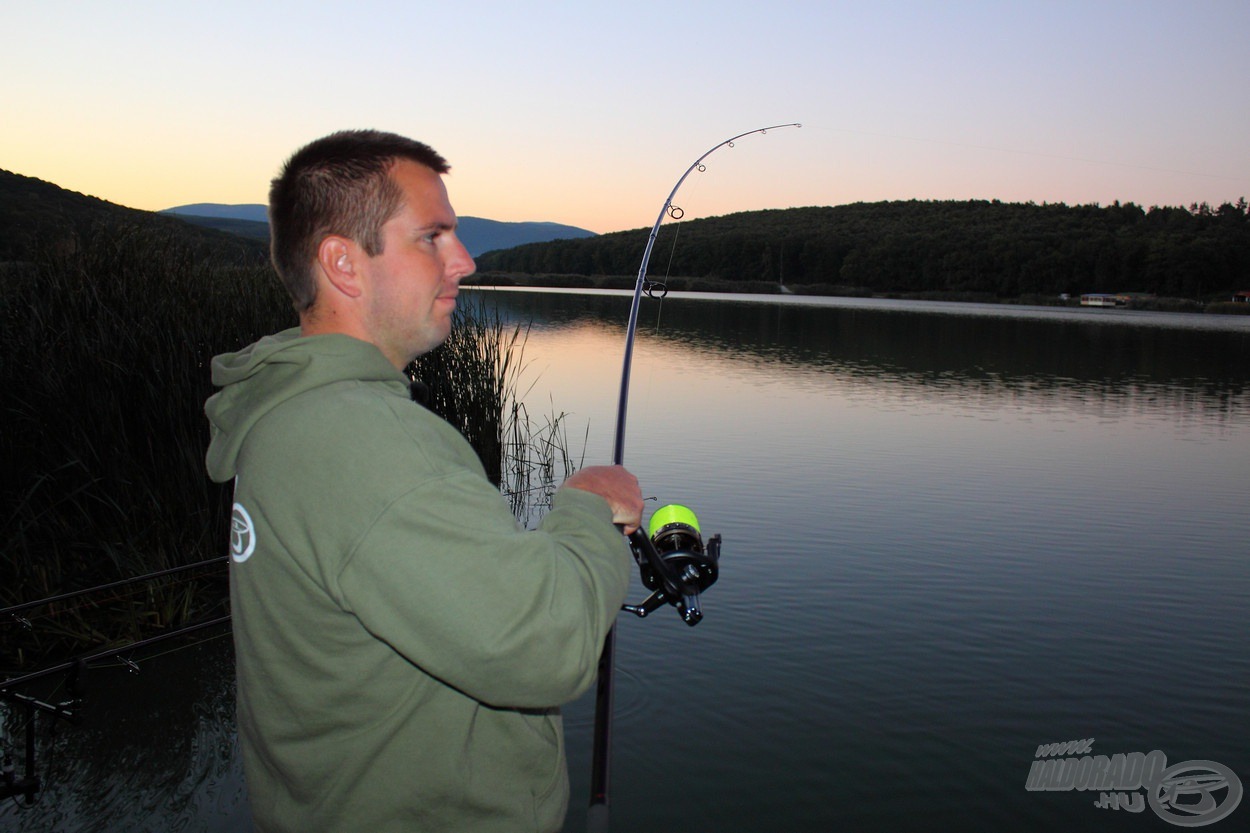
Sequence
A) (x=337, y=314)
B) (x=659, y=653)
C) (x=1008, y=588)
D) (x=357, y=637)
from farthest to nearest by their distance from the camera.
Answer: (x=1008, y=588)
(x=659, y=653)
(x=337, y=314)
(x=357, y=637)

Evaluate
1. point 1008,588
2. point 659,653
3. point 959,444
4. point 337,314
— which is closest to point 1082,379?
point 959,444

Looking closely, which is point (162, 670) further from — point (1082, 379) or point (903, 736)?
point (1082, 379)

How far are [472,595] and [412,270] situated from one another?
444 millimetres

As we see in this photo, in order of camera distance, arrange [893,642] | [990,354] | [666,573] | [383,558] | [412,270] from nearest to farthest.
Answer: [383,558], [412,270], [666,573], [893,642], [990,354]

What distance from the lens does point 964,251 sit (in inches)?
2381

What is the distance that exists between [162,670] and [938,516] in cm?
540

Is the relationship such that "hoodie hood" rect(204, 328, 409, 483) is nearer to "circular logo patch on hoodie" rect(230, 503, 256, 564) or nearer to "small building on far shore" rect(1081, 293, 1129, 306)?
"circular logo patch on hoodie" rect(230, 503, 256, 564)

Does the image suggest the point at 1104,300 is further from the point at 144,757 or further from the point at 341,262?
the point at 341,262

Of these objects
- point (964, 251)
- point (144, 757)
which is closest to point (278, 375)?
point (144, 757)

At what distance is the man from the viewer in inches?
38.4

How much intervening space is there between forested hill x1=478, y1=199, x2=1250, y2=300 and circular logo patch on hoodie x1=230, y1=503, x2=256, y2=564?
5425cm

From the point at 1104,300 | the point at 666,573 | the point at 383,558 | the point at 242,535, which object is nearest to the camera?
the point at 383,558

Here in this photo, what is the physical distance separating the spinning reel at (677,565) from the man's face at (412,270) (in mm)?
628

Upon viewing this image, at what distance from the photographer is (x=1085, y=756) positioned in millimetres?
3936
